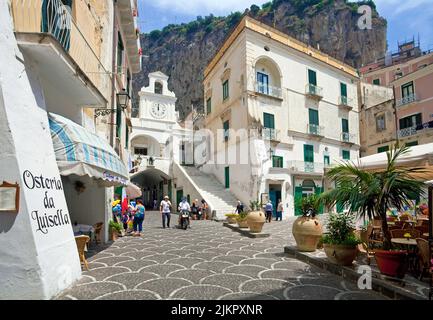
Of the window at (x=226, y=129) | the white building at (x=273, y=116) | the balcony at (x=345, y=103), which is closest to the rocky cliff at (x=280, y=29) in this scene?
the balcony at (x=345, y=103)

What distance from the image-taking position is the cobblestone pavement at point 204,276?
15.2ft

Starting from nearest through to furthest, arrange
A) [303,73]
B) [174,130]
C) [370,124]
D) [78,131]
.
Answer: [78,131]
[303,73]
[370,124]
[174,130]

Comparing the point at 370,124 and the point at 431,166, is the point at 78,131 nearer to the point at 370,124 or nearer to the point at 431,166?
the point at 431,166

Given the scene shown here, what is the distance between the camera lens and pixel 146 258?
282 inches

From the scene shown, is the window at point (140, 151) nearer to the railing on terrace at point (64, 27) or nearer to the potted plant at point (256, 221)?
the railing on terrace at point (64, 27)

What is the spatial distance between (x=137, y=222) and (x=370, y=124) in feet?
85.6

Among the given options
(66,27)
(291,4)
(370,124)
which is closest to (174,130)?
(370,124)

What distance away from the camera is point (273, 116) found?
21.6m

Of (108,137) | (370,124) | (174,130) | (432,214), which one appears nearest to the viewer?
(432,214)

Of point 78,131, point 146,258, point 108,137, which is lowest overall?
point 146,258

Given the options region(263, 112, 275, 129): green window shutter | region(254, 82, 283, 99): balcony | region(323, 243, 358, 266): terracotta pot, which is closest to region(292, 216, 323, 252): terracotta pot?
region(323, 243, 358, 266): terracotta pot

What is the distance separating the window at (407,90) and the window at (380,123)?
259cm

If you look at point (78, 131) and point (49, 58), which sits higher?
point (49, 58)

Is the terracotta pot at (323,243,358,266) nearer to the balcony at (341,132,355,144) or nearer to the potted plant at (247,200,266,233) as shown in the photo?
the potted plant at (247,200,266,233)
